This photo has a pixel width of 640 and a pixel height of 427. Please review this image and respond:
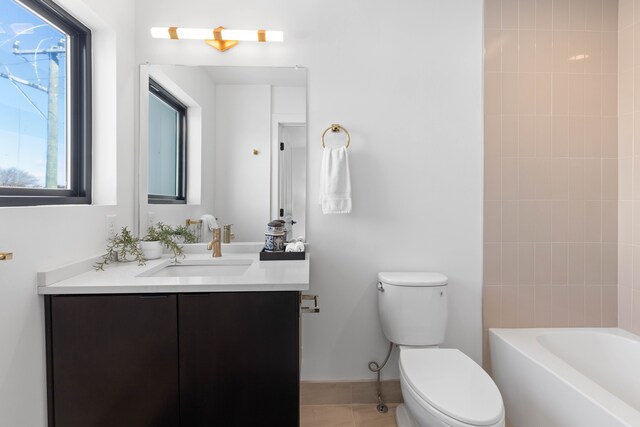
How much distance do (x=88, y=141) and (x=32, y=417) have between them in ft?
3.77

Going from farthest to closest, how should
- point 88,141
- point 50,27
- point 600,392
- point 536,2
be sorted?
point 536,2, point 88,141, point 50,27, point 600,392

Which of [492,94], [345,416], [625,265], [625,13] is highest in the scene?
[625,13]

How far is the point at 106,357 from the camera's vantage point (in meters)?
1.29

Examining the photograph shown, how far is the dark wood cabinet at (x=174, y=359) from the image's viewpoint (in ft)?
4.24

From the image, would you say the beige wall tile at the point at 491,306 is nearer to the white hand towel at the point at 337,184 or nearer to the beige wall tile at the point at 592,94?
the white hand towel at the point at 337,184

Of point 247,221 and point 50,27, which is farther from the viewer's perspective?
point 247,221

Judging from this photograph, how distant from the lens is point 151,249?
1.85 m

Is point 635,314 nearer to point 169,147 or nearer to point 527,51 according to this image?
point 527,51

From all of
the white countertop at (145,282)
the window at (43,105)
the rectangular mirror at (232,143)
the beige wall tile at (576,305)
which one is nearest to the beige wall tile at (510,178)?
the beige wall tile at (576,305)

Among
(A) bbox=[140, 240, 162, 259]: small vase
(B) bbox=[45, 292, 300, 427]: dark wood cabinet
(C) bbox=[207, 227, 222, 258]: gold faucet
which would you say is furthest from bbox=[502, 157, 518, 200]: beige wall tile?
(A) bbox=[140, 240, 162, 259]: small vase

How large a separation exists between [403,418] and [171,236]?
1536mm

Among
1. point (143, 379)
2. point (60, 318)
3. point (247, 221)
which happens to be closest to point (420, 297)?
point (247, 221)

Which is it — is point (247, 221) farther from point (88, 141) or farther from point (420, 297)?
point (420, 297)

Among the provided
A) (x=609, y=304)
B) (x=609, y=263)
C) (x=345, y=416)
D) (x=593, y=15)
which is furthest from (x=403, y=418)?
(x=593, y=15)
